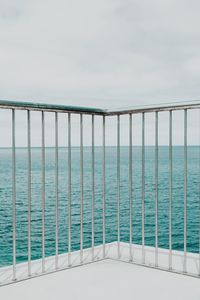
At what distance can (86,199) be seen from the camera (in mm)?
33156

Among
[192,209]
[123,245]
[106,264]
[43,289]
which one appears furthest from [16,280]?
[192,209]

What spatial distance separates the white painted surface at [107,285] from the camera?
2.22m

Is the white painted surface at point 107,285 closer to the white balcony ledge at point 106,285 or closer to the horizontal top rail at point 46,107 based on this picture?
the white balcony ledge at point 106,285

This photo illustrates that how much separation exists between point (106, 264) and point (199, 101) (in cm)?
130

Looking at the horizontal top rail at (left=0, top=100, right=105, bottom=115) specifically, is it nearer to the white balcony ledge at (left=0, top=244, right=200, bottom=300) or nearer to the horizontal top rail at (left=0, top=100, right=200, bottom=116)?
the horizontal top rail at (left=0, top=100, right=200, bottom=116)

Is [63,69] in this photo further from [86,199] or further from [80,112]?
[80,112]

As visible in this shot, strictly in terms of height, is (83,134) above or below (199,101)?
below

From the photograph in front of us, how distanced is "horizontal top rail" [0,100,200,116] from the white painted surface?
106 centimetres

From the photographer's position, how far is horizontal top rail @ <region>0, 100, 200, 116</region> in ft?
7.70

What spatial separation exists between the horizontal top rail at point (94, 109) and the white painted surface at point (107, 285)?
1.06 meters

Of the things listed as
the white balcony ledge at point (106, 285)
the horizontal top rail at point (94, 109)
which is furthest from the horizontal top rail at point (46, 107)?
the white balcony ledge at point (106, 285)

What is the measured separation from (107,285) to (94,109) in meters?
1.19

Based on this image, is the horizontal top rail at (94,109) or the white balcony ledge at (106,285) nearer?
the white balcony ledge at (106,285)

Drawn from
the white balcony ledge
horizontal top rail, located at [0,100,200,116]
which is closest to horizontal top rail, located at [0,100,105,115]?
horizontal top rail, located at [0,100,200,116]
